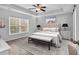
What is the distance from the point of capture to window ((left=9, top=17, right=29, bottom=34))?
1.31m

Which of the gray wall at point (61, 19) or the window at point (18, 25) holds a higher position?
the gray wall at point (61, 19)

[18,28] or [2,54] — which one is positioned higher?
[18,28]

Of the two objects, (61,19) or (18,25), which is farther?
(61,19)

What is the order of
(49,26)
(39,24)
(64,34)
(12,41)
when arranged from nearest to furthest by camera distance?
(12,41) < (39,24) < (49,26) < (64,34)

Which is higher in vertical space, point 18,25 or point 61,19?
Answer: point 61,19

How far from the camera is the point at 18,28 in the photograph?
1429 mm

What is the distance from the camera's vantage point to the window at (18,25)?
1314 mm

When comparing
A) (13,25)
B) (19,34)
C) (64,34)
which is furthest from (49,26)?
(64,34)

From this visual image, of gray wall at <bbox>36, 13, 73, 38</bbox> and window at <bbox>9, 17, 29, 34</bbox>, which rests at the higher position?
gray wall at <bbox>36, 13, 73, 38</bbox>

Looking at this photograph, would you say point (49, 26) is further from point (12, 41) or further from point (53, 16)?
point (12, 41)

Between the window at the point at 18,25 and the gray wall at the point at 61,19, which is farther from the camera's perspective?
the gray wall at the point at 61,19

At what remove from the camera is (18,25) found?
4.71ft

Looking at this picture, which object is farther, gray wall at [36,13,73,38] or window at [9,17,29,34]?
gray wall at [36,13,73,38]
